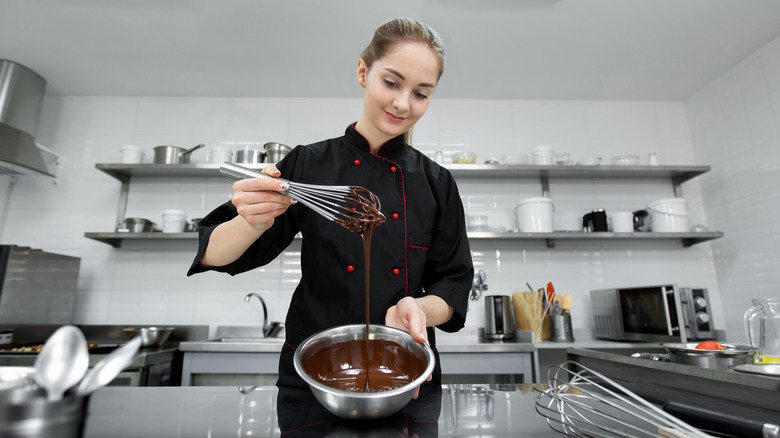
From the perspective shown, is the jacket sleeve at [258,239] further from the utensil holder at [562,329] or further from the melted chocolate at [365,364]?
the utensil holder at [562,329]

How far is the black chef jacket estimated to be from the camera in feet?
3.27

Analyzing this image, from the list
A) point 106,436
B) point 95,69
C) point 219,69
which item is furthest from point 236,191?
point 95,69

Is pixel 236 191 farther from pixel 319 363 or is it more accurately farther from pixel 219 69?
pixel 219 69

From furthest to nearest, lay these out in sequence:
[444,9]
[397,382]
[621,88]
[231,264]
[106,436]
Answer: [621,88]
[444,9]
[231,264]
[397,382]
[106,436]

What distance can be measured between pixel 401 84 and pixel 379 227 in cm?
36

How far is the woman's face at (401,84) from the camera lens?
3.00 feet

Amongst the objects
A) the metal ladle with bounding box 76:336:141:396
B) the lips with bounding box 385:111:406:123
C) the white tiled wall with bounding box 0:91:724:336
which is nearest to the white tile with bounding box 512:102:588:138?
the white tiled wall with bounding box 0:91:724:336

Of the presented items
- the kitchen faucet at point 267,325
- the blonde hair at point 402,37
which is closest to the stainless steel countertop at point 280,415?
the blonde hair at point 402,37

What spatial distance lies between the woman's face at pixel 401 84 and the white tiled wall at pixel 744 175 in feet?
9.36

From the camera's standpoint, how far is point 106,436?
1.79ft

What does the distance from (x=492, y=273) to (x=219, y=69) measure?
2.45 m

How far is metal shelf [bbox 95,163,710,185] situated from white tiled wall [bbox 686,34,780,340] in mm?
221

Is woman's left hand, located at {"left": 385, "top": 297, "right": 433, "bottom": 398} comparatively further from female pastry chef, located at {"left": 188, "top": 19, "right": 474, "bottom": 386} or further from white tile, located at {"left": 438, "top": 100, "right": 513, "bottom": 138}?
white tile, located at {"left": 438, "top": 100, "right": 513, "bottom": 138}

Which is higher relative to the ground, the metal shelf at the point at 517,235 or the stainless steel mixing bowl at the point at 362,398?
the metal shelf at the point at 517,235
